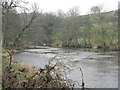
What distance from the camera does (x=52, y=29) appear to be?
7450 centimetres

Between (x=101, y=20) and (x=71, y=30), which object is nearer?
(x=101, y=20)

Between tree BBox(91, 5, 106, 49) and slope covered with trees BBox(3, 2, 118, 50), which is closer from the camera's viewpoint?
slope covered with trees BBox(3, 2, 118, 50)

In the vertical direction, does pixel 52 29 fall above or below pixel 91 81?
above

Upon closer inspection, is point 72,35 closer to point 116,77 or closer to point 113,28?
point 113,28

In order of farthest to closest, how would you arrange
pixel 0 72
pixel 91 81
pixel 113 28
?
pixel 113 28 → pixel 91 81 → pixel 0 72

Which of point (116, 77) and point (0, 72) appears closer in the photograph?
point (0, 72)

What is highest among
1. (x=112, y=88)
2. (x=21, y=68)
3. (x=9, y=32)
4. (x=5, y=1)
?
(x=5, y=1)

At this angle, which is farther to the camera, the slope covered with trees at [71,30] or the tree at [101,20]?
the tree at [101,20]

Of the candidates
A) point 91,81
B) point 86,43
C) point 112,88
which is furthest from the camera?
point 86,43

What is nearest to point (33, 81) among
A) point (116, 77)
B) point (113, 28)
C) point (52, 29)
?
point (116, 77)

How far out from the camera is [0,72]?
10.4 meters

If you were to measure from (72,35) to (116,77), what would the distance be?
149 feet

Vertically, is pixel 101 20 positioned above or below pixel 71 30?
above

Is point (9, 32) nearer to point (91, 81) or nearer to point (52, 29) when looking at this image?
point (91, 81)
